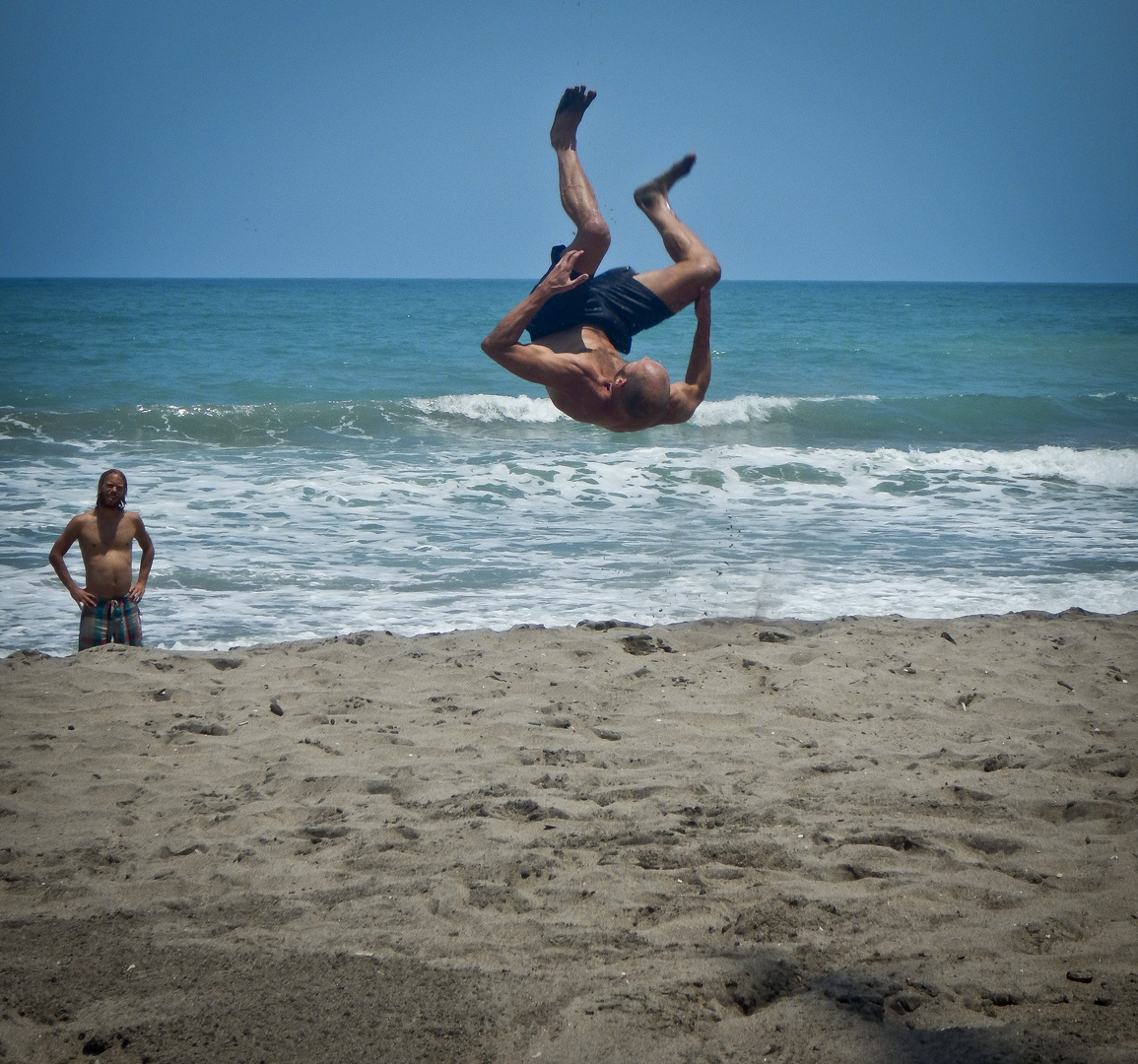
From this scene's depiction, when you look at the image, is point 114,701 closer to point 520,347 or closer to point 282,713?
point 282,713

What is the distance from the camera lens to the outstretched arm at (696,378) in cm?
520

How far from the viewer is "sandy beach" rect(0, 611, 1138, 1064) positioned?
3199mm

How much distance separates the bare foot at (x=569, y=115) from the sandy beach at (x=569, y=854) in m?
3.01

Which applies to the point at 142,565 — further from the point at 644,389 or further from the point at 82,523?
the point at 644,389

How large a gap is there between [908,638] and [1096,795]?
7.95 ft

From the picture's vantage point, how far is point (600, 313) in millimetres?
5195

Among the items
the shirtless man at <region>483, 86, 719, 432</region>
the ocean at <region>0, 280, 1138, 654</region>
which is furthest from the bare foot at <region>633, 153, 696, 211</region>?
the ocean at <region>0, 280, 1138, 654</region>

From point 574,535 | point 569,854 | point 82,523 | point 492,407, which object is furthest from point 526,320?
point 492,407

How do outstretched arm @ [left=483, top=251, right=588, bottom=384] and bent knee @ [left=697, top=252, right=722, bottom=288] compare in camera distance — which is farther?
bent knee @ [left=697, top=252, right=722, bottom=288]

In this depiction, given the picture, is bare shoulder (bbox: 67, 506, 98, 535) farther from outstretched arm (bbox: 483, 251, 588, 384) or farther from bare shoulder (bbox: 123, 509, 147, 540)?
outstretched arm (bbox: 483, 251, 588, 384)

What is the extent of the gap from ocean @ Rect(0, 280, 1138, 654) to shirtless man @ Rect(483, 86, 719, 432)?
3.08 metres

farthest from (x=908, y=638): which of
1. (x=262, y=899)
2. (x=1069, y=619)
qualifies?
(x=262, y=899)

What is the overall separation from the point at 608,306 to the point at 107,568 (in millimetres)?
4047

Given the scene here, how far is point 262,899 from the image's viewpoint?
3953 millimetres
